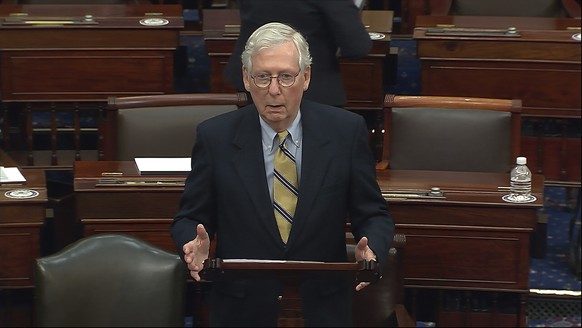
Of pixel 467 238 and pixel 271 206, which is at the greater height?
pixel 271 206

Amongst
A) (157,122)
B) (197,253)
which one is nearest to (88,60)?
(157,122)

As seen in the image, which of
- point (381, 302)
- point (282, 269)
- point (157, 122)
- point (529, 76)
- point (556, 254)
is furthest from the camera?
point (529, 76)

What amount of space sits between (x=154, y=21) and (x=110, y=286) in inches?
86.6

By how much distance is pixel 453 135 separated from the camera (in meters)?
4.27

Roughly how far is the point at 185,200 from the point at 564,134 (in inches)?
97.8

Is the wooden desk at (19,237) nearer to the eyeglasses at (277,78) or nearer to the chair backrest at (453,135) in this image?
the chair backrest at (453,135)

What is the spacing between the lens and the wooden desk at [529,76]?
195 inches

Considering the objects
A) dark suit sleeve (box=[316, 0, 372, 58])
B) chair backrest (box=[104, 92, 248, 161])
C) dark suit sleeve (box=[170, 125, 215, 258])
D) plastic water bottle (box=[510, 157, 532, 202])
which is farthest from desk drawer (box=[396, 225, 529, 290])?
dark suit sleeve (box=[170, 125, 215, 258])

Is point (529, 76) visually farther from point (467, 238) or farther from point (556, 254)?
point (467, 238)

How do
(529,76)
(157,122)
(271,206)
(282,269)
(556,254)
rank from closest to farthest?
(282,269) < (271,206) < (157,122) < (556,254) < (529,76)

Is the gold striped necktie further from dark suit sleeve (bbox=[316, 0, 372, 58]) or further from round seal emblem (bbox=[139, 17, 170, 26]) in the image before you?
round seal emblem (bbox=[139, 17, 170, 26])

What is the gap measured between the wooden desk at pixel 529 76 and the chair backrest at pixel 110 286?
2.18 m

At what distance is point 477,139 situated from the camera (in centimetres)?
426

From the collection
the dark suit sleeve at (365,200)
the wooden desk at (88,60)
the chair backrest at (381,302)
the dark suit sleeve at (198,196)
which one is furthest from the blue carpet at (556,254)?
the dark suit sleeve at (198,196)
